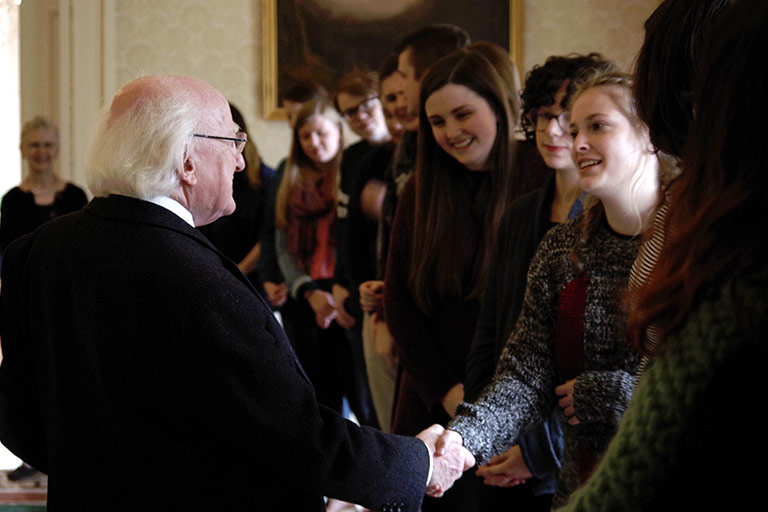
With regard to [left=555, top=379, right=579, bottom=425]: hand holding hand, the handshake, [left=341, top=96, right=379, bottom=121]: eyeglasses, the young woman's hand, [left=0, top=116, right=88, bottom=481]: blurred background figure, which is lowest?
the young woman's hand

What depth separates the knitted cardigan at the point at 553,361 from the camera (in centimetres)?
176

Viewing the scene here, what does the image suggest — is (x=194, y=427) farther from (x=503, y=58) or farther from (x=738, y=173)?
(x=503, y=58)

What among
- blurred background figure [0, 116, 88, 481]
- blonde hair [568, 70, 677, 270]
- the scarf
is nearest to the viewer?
blonde hair [568, 70, 677, 270]

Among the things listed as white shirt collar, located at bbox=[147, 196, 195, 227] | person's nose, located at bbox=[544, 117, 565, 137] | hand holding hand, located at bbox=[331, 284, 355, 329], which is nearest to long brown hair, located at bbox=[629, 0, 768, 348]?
white shirt collar, located at bbox=[147, 196, 195, 227]

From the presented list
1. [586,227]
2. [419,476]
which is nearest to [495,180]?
[586,227]

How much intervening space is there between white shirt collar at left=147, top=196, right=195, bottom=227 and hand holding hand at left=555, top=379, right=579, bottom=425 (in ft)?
2.86

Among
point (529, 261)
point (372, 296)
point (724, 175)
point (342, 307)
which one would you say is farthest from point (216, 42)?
point (724, 175)

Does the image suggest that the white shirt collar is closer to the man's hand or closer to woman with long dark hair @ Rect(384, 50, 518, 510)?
woman with long dark hair @ Rect(384, 50, 518, 510)

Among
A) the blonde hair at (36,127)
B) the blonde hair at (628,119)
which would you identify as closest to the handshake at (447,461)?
the blonde hair at (628,119)

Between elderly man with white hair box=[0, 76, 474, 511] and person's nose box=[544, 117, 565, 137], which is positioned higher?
person's nose box=[544, 117, 565, 137]

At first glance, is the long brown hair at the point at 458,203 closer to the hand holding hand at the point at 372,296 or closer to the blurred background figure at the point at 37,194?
the hand holding hand at the point at 372,296

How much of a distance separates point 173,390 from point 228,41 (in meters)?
5.66

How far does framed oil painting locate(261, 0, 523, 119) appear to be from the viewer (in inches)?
262

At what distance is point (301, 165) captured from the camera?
4.38m
